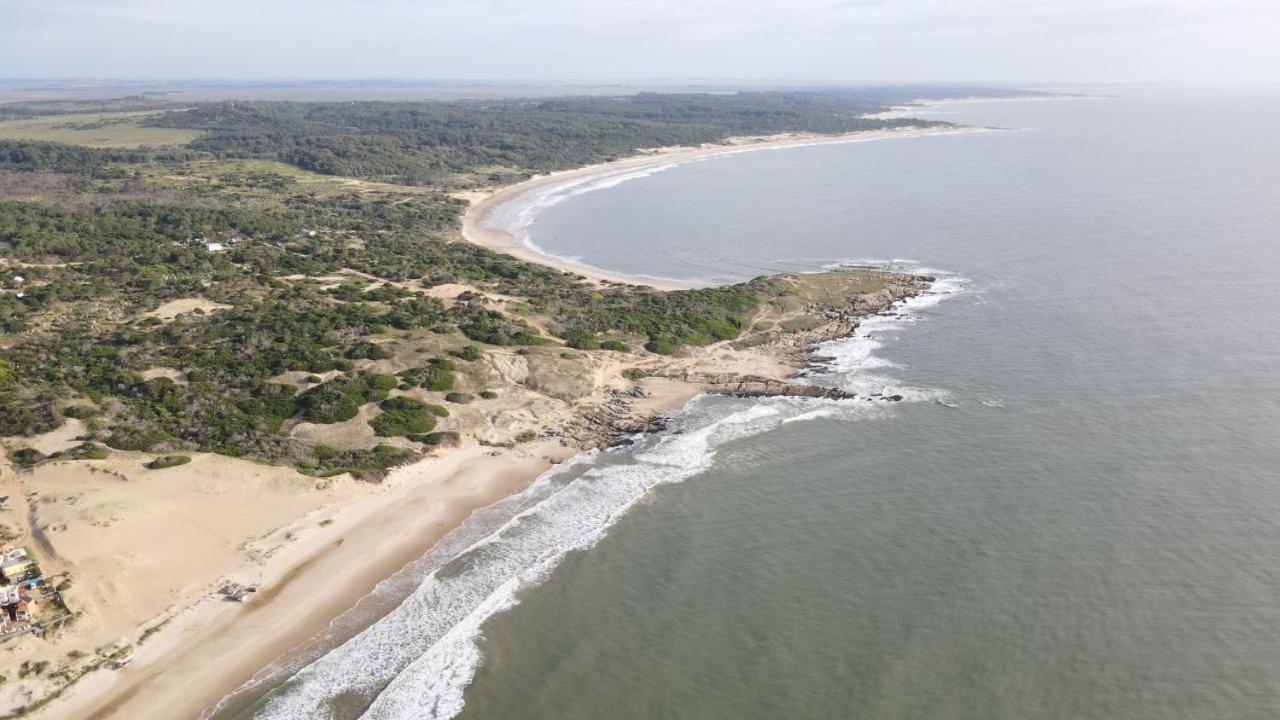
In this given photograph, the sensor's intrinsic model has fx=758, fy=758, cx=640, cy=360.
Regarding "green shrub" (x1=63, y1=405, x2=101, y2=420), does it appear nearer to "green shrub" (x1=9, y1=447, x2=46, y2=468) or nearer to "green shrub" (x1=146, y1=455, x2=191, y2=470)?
"green shrub" (x1=9, y1=447, x2=46, y2=468)

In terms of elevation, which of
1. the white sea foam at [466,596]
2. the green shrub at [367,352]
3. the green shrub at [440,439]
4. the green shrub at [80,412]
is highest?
the green shrub at [367,352]

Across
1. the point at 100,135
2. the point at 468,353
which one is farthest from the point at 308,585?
the point at 100,135

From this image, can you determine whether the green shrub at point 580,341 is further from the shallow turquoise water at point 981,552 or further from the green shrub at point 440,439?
the shallow turquoise water at point 981,552

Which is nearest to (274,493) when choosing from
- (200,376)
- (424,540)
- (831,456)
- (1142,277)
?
(424,540)

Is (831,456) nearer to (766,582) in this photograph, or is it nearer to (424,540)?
(766,582)

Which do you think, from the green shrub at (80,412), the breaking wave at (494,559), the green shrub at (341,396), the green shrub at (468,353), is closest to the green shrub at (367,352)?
the green shrub at (341,396)

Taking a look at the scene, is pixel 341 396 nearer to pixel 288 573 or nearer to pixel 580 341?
pixel 288 573

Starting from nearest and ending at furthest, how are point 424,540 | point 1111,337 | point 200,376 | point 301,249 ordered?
point 424,540
point 200,376
point 1111,337
point 301,249

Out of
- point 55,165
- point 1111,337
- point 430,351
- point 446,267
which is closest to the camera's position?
point 430,351

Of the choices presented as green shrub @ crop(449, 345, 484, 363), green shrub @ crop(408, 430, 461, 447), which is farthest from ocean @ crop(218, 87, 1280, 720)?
green shrub @ crop(449, 345, 484, 363)
